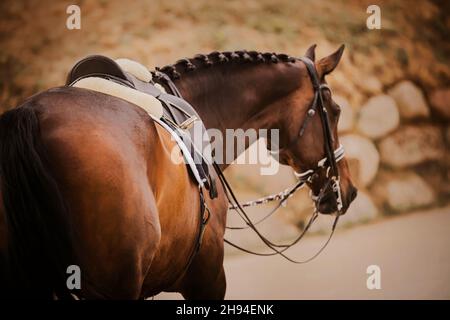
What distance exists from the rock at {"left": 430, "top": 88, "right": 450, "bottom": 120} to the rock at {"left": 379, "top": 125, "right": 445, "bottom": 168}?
0.63 feet

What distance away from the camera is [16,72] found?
18.3 feet

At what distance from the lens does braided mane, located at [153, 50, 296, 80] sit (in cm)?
283

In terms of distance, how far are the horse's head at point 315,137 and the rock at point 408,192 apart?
341 centimetres

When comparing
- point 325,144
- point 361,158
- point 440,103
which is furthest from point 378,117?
point 325,144

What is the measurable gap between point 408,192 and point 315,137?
380 centimetres

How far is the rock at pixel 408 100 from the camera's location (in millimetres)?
6879

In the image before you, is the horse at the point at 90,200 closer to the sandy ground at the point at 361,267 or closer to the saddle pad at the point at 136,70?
the saddle pad at the point at 136,70

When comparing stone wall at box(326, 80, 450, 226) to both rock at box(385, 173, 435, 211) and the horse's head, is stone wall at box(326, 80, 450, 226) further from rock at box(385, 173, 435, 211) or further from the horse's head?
the horse's head

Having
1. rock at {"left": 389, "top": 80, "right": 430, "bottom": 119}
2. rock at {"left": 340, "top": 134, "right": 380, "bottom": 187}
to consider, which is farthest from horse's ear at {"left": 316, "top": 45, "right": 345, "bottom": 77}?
rock at {"left": 389, "top": 80, "right": 430, "bottom": 119}

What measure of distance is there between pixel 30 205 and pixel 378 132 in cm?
554

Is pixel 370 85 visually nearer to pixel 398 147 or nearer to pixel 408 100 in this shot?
pixel 408 100

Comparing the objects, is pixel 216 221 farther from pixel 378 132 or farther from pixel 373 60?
pixel 373 60

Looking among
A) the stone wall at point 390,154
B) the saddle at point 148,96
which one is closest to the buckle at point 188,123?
the saddle at point 148,96
